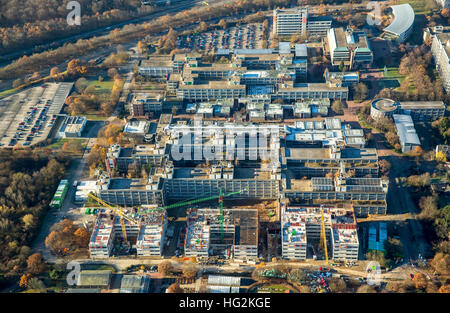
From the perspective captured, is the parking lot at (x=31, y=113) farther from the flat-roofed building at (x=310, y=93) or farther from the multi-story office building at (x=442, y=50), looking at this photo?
the multi-story office building at (x=442, y=50)

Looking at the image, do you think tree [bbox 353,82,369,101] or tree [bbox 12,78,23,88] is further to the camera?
tree [bbox 12,78,23,88]

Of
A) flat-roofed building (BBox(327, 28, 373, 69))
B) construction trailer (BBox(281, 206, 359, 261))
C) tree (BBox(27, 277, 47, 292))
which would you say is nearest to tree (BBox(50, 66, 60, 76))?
tree (BBox(27, 277, 47, 292))

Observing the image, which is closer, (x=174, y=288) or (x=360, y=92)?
(x=174, y=288)

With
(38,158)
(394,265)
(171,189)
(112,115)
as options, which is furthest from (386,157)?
(38,158)

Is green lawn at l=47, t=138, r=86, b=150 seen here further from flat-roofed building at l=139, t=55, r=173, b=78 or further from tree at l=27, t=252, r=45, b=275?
tree at l=27, t=252, r=45, b=275
